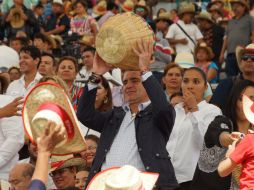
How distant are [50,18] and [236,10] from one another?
17.0 feet

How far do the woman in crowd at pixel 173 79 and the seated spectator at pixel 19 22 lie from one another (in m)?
6.54

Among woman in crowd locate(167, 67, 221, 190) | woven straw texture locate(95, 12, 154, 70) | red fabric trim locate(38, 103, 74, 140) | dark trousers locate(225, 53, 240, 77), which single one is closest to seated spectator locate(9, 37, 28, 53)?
dark trousers locate(225, 53, 240, 77)

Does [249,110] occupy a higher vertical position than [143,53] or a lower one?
lower

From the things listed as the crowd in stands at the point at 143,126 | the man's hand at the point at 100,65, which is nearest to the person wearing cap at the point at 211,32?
the crowd in stands at the point at 143,126

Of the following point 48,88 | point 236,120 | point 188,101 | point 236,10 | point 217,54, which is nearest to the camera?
point 48,88

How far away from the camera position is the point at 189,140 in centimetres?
773

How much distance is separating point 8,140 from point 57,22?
9615 millimetres

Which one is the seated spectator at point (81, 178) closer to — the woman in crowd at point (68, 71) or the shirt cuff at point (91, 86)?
the shirt cuff at point (91, 86)

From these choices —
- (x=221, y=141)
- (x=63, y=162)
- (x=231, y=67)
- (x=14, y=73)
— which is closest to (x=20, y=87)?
(x=14, y=73)

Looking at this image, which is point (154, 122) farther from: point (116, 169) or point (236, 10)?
point (236, 10)

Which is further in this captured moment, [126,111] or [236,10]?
[236,10]

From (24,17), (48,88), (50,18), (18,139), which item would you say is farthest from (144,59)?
(50,18)

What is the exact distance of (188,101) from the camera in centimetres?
779

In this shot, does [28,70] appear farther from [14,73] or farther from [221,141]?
[221,141]
